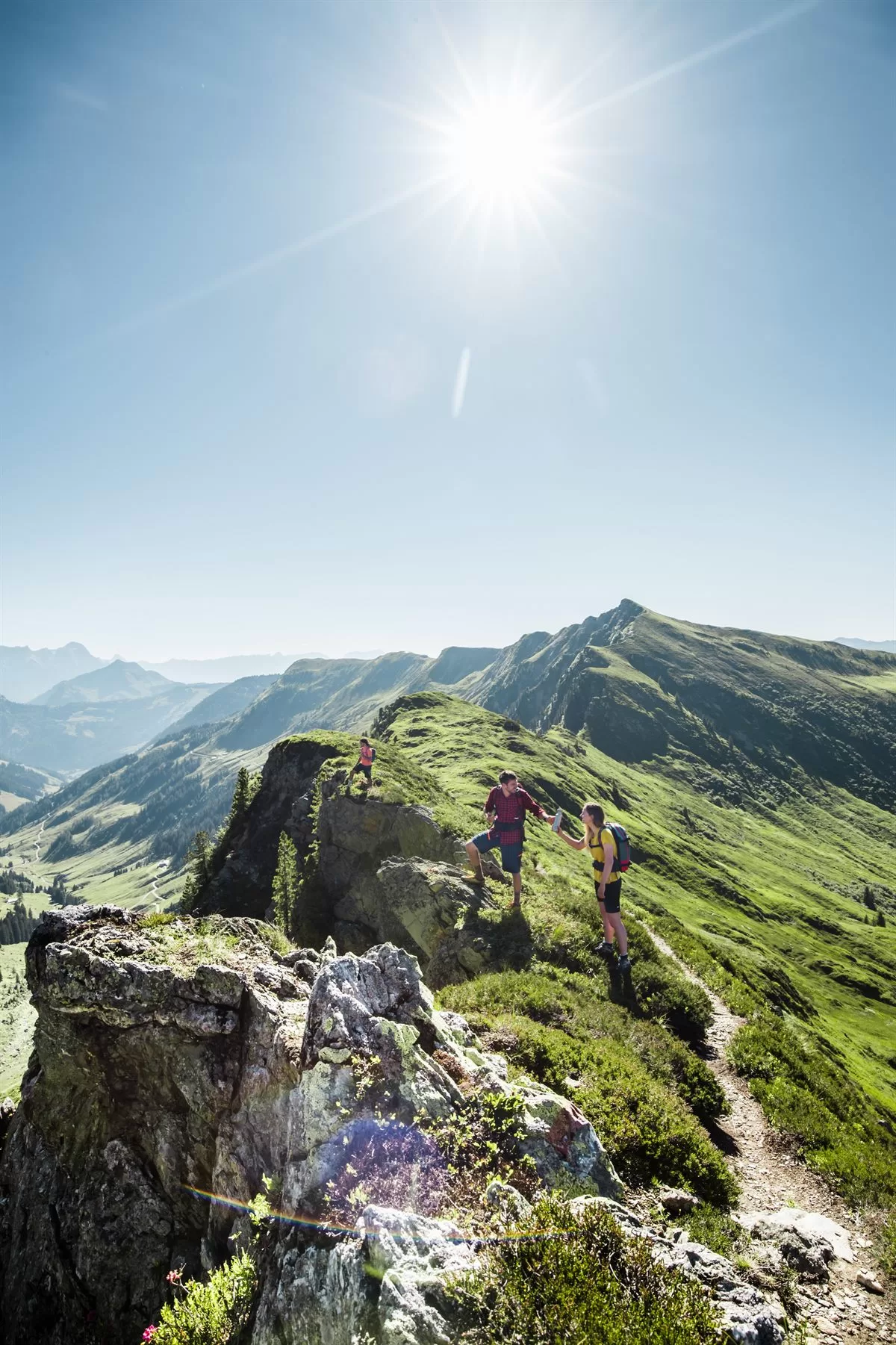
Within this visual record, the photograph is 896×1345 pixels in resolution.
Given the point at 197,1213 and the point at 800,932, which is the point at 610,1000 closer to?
the point at 197,1213

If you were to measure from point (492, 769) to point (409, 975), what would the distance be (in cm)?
6365

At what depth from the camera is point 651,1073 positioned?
1254cm

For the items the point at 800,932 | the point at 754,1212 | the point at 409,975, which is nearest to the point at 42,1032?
the point at 409,975

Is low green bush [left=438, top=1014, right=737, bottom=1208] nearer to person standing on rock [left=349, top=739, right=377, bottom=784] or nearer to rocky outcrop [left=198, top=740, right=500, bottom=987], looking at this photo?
rocky outcrop [left=198, top=740, right=500, bottom=987]

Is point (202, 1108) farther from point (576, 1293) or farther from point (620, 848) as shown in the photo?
point (620, 848)

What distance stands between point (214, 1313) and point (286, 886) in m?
35.0

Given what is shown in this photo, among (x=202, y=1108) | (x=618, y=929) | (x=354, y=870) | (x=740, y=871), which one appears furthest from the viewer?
(x=740, y=871)

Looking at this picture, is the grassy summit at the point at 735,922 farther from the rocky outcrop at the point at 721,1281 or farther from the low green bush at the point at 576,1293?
the low green bush at the point at 576,1293

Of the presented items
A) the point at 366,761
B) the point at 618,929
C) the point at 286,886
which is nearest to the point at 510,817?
the point at 618,929

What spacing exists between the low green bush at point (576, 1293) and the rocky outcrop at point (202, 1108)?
5.03ft

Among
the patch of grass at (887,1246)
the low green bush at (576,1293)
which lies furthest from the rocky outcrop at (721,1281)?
the patch of grass at (887,1246)

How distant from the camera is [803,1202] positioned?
10227 mm

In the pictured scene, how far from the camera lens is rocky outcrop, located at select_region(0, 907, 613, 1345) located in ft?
28.1

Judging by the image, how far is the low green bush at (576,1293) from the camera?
5.72 meters
